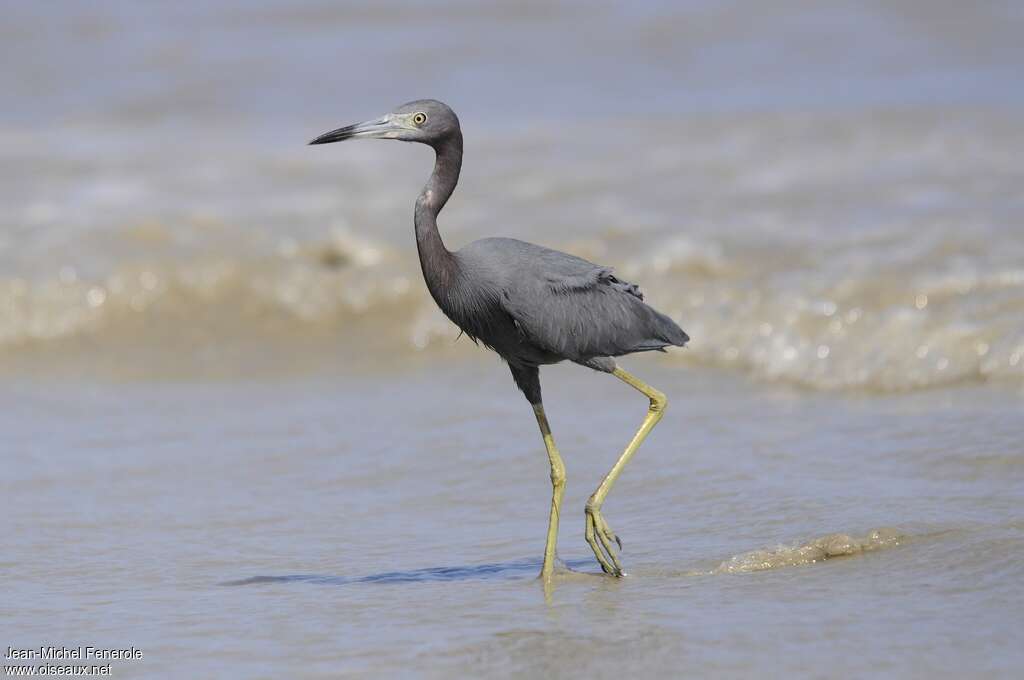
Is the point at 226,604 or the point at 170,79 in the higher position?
the point at 170,79

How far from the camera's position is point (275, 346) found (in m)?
11.0

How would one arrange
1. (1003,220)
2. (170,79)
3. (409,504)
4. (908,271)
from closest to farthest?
(409,504) < (908,271) < (1003,220) < (170,79)

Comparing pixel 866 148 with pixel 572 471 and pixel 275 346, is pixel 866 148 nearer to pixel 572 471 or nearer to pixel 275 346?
pixel 275 346

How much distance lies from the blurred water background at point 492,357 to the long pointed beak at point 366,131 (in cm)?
172

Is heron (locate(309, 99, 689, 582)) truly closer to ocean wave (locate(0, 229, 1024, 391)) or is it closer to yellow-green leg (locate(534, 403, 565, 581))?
yellow-green leg (locate(534, 403, 565, 581))

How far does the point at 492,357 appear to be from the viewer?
10.2 metres

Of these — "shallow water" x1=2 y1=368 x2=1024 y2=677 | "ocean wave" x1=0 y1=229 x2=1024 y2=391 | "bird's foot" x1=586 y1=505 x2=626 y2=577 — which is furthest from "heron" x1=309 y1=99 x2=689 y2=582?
"ocean wave" x1=0 y1=229 x2=1024 y2=391

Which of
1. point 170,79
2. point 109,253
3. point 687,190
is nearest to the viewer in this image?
point 109,253

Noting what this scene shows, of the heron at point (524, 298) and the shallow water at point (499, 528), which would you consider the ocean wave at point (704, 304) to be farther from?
the heron at point (524, 298)

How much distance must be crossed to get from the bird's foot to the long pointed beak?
1.68 metres

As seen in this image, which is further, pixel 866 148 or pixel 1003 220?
pixel 866 148

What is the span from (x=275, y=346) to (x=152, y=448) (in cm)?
269

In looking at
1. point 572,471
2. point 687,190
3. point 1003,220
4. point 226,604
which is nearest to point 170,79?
point 687,190

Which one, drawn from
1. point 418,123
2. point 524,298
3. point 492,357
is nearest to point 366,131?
point 418,123
